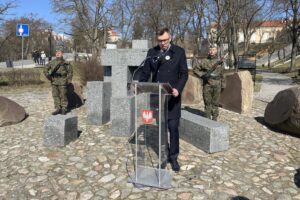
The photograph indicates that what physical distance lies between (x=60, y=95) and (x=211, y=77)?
12.4ft

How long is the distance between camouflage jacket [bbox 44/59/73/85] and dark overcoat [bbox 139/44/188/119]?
14.7 feet

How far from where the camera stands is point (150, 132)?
469 centimetres

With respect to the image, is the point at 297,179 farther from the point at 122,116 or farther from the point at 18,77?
the point at 18,77

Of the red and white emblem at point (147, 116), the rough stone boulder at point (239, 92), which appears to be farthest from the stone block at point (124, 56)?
the red and white emblem at point (147, 116)

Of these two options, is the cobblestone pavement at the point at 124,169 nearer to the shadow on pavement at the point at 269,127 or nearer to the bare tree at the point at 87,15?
the shadow on pavement at the point at 269,127

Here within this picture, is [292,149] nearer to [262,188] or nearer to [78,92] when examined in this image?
[262,188]

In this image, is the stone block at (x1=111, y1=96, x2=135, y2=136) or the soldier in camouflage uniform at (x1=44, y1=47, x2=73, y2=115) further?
the soldier in camouflage uniform at (x1=44, y1=47, x2=73, y2=115)

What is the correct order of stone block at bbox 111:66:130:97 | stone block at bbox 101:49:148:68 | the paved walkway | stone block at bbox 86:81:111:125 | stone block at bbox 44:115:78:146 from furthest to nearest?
the paved walkway
stone block at bbox 111:66:130:97
stone block at bbox 101:49:148:68
stone block at bbox 86:81:111:125
stone block at bbox 44:115:78:146

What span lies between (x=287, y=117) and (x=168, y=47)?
3385mm

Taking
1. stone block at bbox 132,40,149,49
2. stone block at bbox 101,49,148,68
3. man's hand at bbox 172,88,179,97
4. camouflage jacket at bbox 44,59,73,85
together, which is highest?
stone block at bbox 132,40,149,49

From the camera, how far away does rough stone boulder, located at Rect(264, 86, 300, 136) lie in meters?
6.59

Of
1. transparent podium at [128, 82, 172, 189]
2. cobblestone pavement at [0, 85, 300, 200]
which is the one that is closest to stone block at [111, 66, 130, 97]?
cobblestone pavement at [0, 85, 300, 200]

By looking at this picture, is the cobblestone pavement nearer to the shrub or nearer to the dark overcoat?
the dark overcoat

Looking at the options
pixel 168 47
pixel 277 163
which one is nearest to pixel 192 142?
pixel 277 163
